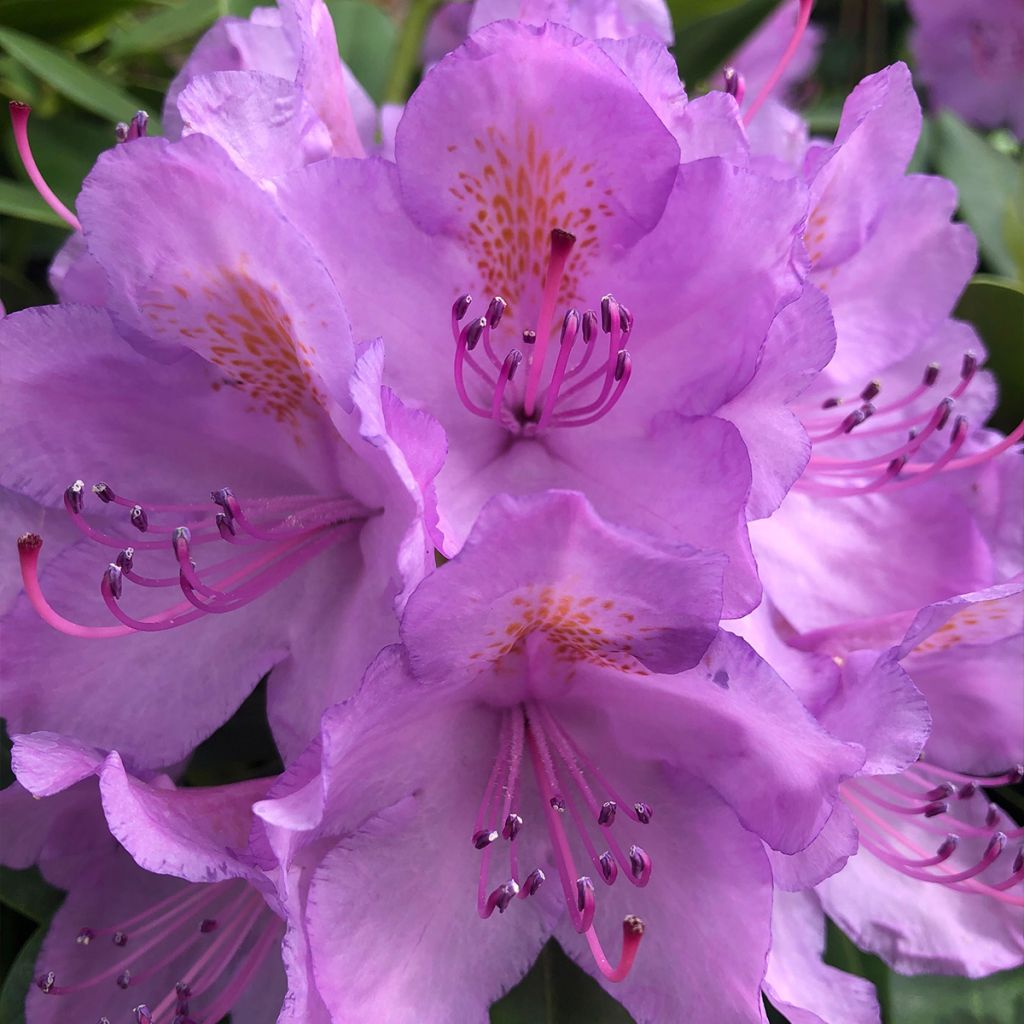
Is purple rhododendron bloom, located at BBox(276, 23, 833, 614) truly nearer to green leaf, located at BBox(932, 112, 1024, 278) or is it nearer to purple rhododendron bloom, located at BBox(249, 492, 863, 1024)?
purple rhododendron bloom, located at BBox(249, 492, 863, 1024)

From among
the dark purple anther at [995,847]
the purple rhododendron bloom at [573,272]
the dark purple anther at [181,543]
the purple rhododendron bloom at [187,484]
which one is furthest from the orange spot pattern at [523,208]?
the dark purple anther at [995,847]

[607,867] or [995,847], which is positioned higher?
[607,867]

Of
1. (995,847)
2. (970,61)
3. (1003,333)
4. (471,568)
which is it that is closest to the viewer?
(471,568)

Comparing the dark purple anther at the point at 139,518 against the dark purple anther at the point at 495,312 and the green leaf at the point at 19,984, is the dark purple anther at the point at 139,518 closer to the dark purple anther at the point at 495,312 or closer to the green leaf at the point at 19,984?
the dark purple anther at the point at 495,312

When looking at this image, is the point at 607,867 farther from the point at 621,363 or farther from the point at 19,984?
the point at 19,984

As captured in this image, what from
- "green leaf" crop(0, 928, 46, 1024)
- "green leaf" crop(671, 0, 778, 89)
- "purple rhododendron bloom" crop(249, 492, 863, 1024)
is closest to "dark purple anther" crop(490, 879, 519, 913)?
"purple rhododendron bloom" crop(249, 492, 863, 1024)

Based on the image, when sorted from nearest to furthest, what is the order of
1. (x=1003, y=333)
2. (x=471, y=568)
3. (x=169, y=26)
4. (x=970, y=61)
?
(x=471, y=568) < (x=1003, y=333) < (x=169, y=26) < (x=970, y=61)

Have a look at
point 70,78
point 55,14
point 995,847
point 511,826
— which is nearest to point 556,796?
point 511,826
